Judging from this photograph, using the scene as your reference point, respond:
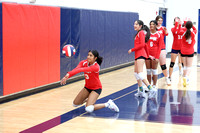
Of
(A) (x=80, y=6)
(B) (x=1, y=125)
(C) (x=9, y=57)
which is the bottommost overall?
(B) (x=1, y=125)

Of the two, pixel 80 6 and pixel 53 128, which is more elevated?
pixel 80 6

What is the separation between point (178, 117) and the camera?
7504mm

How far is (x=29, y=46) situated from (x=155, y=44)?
3155 millimetres

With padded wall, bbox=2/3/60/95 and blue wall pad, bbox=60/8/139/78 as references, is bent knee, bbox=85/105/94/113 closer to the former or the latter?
padded wall, bbox=2/3/60/95

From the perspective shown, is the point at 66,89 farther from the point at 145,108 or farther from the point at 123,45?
the point at 123,45

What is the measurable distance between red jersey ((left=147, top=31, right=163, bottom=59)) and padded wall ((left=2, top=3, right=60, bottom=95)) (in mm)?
2744

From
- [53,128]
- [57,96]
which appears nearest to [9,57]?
[57,96]

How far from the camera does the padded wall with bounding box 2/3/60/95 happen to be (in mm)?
9109

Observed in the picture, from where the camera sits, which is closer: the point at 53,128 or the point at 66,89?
the point at 53,128

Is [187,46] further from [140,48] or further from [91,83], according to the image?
[91,83]

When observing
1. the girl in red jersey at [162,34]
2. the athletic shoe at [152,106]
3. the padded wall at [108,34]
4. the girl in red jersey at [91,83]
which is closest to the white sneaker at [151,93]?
the athletic shoe at [152,106]

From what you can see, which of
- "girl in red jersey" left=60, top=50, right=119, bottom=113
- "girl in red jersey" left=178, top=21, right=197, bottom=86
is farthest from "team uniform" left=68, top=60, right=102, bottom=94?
"girl in red jersey" left=178, top=21, right=197, bottom=86

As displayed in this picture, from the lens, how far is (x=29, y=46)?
9906 millimetres

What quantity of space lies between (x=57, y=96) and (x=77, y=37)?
3077 millimetres
